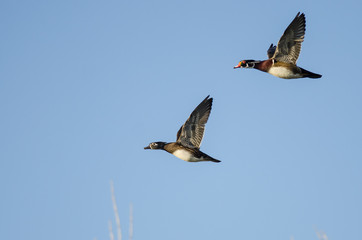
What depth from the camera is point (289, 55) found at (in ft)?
59.9

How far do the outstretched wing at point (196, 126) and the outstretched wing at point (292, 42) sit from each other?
10.4 feet

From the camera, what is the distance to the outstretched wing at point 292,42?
17.7 m

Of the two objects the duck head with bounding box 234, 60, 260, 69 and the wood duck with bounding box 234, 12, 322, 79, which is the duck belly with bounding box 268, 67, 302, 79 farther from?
the duck head with bounding box 234, 60, 260, 69

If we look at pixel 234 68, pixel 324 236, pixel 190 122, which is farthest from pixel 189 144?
pixel 324 236

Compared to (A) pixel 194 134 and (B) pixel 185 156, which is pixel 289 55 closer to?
(A) pixel 194 134

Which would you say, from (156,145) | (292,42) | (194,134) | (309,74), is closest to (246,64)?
(292,42)

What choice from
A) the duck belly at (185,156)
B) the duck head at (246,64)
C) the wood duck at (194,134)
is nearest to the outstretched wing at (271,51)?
the duck head at (246,64)

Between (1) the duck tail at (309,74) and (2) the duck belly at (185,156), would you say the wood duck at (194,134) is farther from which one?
(1) the duck tail at (309,74)

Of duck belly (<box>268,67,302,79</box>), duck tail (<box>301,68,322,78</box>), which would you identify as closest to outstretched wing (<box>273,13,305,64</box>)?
duck belly (<box>268,67,302,79</box>)

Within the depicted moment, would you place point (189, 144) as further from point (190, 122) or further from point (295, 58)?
point (295, 58)

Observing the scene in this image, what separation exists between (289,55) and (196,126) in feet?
14.3

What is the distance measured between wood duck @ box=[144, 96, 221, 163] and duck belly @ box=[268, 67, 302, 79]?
258 centimetres

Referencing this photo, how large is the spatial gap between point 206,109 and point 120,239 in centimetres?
1282

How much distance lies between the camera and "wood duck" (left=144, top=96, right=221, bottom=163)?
18234 mm
